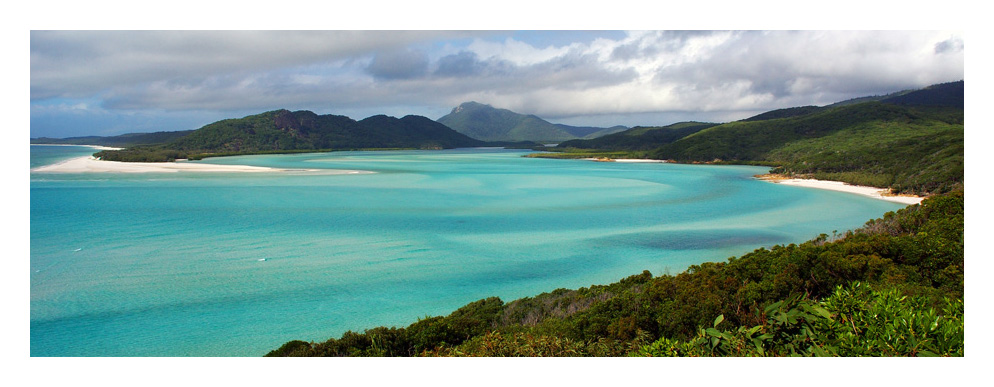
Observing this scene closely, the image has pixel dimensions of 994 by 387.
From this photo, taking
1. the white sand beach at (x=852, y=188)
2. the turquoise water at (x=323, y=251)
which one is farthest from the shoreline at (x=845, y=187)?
the turquoise water at (x=323, y=251)

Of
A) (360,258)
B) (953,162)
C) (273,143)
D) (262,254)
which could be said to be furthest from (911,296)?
(273,143)

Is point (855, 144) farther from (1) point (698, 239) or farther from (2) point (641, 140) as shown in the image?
(2) point (641, 140)

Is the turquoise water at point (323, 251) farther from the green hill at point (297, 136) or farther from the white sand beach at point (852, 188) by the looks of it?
the green hill at point (297, 136)

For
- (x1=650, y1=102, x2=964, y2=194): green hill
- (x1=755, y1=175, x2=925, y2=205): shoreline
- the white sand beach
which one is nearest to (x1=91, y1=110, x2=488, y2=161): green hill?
(x1=755, y1=175, x2=925, y2=205): shoreline

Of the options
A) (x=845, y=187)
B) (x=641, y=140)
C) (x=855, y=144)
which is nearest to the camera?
(x=845, y=187)

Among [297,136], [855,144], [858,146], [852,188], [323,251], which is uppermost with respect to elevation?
[297,136]

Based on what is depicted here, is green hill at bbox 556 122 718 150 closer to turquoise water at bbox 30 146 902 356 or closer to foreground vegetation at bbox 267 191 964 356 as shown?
turquoise water at bbox 30 146 902 356

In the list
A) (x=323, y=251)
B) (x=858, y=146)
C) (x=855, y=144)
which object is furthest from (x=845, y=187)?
(x=323, y=251)
